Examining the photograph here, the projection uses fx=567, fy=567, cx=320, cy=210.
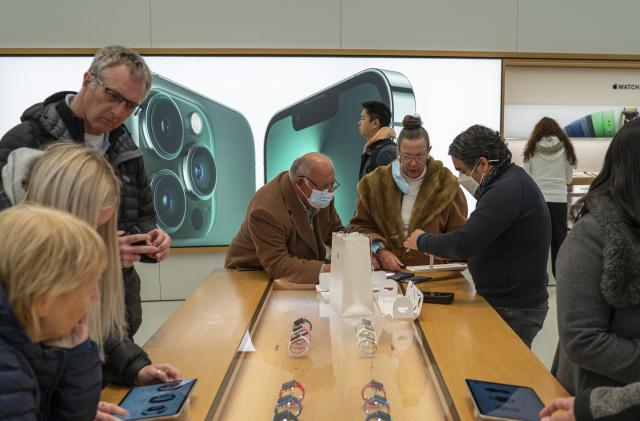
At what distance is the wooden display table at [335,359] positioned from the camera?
4.72 ft

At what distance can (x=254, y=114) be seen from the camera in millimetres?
5180

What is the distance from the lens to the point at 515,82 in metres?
5.37

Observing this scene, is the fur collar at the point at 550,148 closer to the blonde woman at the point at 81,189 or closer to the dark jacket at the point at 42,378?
the blonde woman at the point at 81,189

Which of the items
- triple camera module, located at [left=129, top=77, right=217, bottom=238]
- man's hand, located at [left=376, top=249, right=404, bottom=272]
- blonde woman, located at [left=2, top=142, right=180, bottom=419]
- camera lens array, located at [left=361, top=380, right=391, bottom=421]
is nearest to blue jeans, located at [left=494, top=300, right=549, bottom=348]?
man's hand, located at [left=376, top=249, right=404, bottom=272]

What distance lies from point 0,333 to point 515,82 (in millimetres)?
5285

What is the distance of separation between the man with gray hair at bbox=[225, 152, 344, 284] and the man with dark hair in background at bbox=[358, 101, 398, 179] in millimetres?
1193

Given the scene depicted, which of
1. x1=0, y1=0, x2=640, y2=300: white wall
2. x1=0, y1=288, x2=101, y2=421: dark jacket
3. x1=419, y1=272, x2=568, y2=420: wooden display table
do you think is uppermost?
x1=0, y1=0, x2=640, y2=300: white wall

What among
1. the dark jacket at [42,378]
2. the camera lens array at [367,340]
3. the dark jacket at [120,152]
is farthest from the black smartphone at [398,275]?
the dark jacket at [42,378]

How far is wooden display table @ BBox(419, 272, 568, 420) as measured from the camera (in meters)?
1.51

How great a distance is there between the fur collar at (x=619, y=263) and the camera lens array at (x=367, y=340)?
69cm

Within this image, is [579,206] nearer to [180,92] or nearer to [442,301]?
[442,301]

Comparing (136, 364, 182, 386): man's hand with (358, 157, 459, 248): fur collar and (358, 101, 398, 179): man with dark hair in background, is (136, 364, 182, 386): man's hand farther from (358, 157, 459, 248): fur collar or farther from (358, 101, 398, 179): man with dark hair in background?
(358, 101, 398, 179): man with dark hair in background

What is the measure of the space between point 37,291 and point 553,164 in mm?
4912

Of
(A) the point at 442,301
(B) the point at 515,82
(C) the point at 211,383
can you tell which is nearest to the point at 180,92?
(B) the point at 515,82
